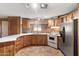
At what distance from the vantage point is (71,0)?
0.98 m

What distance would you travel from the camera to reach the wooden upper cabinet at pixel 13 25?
20.9 feet

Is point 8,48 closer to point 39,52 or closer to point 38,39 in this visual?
point 39,52

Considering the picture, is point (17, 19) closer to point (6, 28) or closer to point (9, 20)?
point (9, 20)

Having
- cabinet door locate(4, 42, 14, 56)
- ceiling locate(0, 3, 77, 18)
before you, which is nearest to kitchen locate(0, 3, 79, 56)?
ceiling locate(0, 3, 77, 18)

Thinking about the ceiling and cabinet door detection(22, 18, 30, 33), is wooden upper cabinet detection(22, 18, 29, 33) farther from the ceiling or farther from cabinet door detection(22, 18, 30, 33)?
the ceiling

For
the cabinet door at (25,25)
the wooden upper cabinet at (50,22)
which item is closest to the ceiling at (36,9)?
the wooden upper cabinet at (50,22)

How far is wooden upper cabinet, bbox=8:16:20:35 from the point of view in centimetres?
637

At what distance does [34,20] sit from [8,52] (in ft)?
15.0

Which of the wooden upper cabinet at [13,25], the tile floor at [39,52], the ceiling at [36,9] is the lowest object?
the tile floor at [39,52]

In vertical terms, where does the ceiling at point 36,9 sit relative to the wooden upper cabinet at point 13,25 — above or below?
above

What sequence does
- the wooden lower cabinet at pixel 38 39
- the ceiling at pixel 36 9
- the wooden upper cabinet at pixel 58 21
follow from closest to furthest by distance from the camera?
the ceiling at pixel 36 9 < the wooden lower cabinet at pixel 38 39 < the wooden upper cabinet at pixel 58 21

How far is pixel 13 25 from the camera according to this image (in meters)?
6.39

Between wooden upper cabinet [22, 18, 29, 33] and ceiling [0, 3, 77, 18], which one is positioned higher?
ceiling [0, 3, 77, 18]

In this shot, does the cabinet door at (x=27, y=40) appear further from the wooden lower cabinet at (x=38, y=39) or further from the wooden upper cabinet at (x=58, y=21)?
the wooden upper cabinet at (x=58, y=21)
